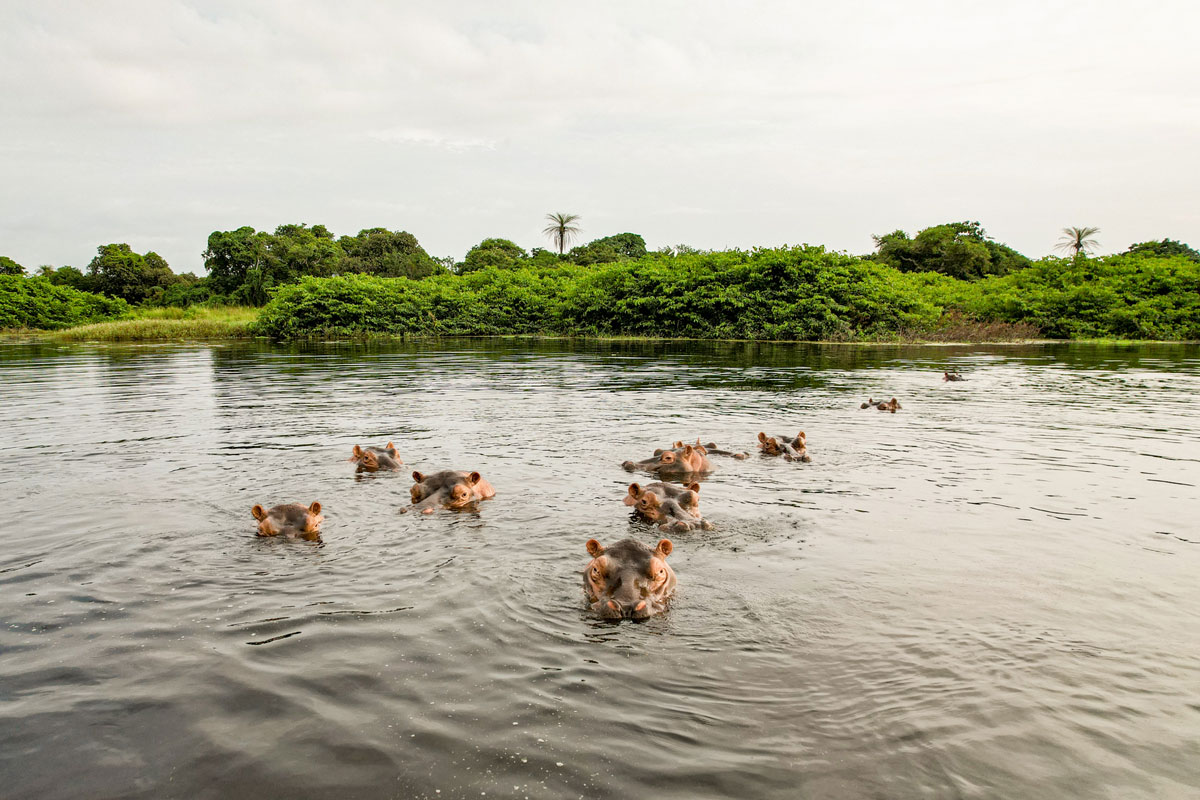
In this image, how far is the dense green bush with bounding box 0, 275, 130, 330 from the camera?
6116cm

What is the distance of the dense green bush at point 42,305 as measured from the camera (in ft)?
201

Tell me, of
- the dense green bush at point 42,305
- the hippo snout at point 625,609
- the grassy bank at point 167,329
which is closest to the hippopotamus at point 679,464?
the hippo snout at point 625,609

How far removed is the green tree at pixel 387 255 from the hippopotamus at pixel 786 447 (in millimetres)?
65829

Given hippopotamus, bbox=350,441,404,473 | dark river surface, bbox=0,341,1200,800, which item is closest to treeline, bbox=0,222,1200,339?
dark river surface, bbox=0,341,1200,800

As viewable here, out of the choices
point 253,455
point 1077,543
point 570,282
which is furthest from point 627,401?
point 570,282

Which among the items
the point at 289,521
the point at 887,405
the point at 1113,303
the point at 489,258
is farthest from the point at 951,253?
the point at 289,521

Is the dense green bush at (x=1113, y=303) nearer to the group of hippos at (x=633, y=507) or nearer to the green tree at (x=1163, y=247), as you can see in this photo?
the green tree at (x=1163, y=247)

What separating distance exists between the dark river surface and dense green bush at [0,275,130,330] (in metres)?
61.1

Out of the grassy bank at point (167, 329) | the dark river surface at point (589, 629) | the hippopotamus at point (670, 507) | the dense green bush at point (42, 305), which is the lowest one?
the dark river surface at point (589, 629)

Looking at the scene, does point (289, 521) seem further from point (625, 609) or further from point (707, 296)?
point (707, 296)

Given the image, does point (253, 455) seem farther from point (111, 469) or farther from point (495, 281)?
point (495, 281)

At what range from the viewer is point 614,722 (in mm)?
4023

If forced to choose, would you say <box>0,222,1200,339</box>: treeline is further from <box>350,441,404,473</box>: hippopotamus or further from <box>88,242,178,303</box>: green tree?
<box>350,441,404,473</box>: hippopotamus

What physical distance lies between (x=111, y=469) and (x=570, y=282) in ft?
166
